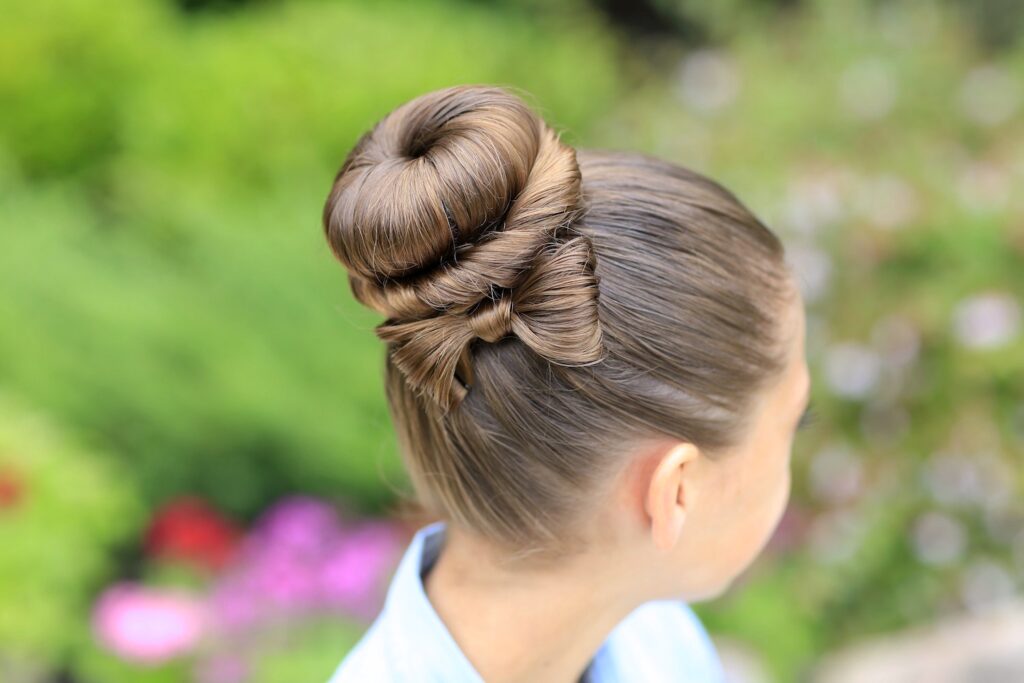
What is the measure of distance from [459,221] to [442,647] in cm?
45

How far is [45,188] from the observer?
3949mm

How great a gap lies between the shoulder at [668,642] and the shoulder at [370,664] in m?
0.32

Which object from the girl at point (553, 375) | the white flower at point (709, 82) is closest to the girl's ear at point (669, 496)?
the girl at point (553, 375)

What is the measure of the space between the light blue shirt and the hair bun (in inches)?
10.9

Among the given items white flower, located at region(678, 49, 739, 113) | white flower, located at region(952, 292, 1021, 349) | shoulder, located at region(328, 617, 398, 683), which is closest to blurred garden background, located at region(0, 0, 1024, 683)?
white flower, located at region(952, 292, 1021, 349)

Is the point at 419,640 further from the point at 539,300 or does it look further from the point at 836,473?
the point at 836,473

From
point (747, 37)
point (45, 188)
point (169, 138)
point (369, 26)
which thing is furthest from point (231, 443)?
point (747, 37)

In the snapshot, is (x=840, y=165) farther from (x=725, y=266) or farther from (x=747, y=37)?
(x=725, y=266)

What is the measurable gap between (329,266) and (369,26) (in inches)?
77.8

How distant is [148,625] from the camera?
6.93 ft

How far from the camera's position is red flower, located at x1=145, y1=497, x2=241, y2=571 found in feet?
7.98

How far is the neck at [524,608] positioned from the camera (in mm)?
1015

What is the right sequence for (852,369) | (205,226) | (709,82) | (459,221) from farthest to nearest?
(709,82) < (205,226) < (852,369) < (459,221)

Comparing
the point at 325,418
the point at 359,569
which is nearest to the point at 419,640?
the point at 359,569
